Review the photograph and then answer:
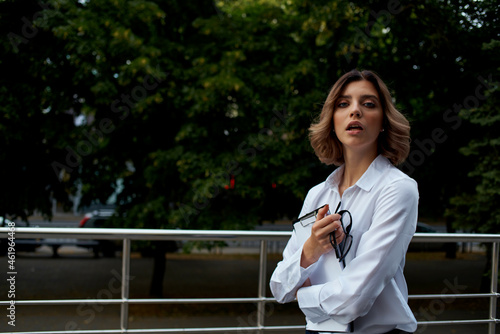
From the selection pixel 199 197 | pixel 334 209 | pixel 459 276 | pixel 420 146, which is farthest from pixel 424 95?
pixel 334 209

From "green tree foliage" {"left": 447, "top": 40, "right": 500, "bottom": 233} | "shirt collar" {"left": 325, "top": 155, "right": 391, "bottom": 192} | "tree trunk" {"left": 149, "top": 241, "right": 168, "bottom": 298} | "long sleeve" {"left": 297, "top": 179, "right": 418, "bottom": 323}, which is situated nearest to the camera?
"long sleeve" {"left": 297, "top": 179, "right": 418, "bottom": 323}

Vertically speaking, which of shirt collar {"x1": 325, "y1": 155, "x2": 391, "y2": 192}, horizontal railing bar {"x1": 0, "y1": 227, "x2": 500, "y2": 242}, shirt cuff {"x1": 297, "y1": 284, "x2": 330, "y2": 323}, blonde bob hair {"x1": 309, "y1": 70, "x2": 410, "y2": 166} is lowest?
horizontal railing bar {"x1": 0, "y1": 227, "x2": 500, "y2": 242}

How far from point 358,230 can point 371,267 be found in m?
0.13

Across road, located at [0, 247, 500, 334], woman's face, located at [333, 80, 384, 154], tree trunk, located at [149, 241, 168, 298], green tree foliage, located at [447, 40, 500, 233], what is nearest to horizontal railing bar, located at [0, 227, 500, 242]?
woman's face, located at [333, 80, 384, 154]

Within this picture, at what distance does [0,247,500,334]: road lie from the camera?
1028 centimetres

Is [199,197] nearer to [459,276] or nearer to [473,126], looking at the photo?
[473,126]

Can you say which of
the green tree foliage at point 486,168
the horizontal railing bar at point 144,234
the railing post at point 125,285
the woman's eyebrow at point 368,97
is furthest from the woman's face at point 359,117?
the green tree foliage at point 486,168

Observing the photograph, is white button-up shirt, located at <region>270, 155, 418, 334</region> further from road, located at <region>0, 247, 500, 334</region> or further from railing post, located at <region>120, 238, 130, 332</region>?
road, located at <region>0, 247, 500, 334</region>

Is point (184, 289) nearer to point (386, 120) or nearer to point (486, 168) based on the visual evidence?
point (486, 168)

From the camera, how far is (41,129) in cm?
936

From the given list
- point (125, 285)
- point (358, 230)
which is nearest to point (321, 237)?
point (358, 230)

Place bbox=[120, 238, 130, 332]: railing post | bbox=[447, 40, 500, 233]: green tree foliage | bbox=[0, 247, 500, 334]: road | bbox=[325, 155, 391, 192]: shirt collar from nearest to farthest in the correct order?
bbox=[325, 155, 391, 192]: shirt collar
bbox=[120, 238, 130, 332]: railing post
bbox=[447, 40, 500, 233]: green tree foliage
bbox=[0, 247, 500, 334]: road

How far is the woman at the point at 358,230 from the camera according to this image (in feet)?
4.10

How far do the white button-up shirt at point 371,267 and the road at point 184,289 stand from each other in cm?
604
